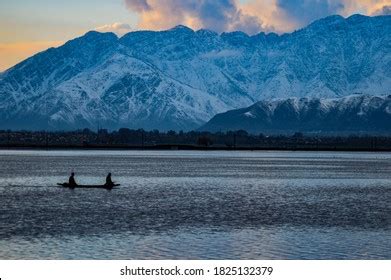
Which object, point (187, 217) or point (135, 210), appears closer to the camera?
point (187, 217)

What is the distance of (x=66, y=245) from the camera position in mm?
56125

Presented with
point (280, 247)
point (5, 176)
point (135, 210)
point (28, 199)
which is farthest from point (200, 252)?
point (5, 176)

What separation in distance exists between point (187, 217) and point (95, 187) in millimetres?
36881

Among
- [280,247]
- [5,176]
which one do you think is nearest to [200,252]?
[280,247]

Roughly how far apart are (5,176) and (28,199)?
5185 centimetres

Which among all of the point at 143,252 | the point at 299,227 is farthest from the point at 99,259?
the point at 299,227

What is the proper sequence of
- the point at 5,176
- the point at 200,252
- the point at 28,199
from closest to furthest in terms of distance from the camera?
the point at 200,252 → the point at 28,199 → the point at 5,176
